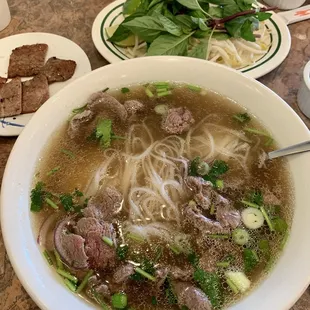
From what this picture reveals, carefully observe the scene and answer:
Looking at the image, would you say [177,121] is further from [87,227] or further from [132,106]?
[87,227]

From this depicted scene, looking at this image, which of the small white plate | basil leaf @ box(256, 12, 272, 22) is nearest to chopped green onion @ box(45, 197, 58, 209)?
the small white plate

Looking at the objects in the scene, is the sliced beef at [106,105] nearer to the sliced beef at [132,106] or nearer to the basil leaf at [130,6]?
the sliced beef at [132,106]

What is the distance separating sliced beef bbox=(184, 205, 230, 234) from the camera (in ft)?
4.89

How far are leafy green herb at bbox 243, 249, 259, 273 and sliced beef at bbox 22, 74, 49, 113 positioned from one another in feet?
4.59

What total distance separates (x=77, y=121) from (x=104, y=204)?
461 millimetres

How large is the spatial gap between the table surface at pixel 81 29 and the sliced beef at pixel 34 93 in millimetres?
222

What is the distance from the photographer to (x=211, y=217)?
1.54m

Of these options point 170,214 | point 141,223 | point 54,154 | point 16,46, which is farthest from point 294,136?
point 16,46

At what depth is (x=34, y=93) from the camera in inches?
89.0

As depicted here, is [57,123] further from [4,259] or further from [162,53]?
[162,53]

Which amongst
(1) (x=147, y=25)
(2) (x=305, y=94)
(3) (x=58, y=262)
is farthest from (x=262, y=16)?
(3) (x=58, y=262)

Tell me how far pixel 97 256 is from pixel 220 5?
1.76 m

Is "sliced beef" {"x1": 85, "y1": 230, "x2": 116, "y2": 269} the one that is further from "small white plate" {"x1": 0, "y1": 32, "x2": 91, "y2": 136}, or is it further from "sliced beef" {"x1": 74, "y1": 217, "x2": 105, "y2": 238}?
"small white plate" {"x1": 0, "y1": 32, "x2": 91, "y2": 136}

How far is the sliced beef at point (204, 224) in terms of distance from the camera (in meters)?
1.49
